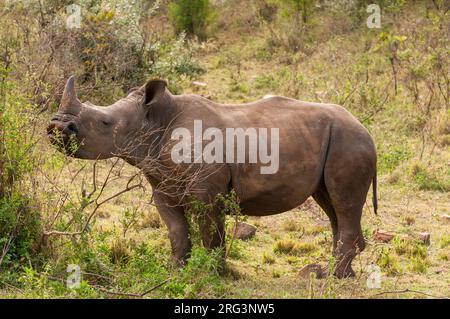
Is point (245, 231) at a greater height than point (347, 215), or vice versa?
point (347, 215)

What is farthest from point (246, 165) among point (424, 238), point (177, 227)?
point (424, 238)

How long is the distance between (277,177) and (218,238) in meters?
0.75

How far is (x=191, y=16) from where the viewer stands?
65.6 ft

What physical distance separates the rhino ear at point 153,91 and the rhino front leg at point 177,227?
0.87m

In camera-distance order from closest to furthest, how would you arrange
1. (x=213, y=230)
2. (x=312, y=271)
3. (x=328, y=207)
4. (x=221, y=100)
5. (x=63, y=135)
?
(x=63, y=135)
(x=213, y=230)
(x=312, y=271)
(x=328, y=207)
(x=221, y=100)

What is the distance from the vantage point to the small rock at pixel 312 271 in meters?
8.30

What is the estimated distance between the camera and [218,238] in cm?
823

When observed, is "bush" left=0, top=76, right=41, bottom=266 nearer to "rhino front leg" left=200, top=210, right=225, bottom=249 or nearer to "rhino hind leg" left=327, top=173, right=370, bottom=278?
"rhino front leg" left=200, top=210, right=225, bottom=249

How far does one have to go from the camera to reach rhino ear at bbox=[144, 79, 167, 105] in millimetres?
8211

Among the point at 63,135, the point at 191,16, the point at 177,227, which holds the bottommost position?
the point at 177,227

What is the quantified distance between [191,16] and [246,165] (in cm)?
1224

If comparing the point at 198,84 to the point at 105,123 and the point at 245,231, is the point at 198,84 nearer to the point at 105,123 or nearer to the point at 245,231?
the point at 245,231

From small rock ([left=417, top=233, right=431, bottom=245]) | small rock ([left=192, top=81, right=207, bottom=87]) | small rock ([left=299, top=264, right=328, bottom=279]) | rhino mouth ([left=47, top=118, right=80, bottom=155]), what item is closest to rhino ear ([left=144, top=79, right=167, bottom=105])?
rhino mouth ([left=47, top=118, right=80, bottom=155])

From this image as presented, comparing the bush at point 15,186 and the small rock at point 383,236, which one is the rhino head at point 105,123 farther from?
the small rock at point 383,236
